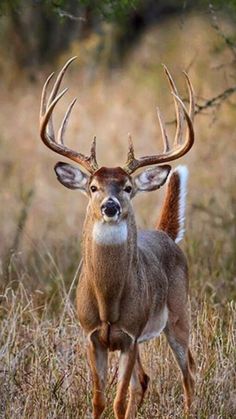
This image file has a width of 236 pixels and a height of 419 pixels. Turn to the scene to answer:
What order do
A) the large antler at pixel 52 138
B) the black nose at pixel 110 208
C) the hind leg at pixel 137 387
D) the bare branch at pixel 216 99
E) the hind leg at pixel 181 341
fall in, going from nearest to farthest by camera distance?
the black nose at pixel 110 208 → the large antler at pixel 52 138 → the hind leg at pixel 137 387 → the hind leg at pixel 181 341 → the bare branch at pixel 216 99

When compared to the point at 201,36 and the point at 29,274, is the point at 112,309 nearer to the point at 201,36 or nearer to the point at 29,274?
the point at 29,274

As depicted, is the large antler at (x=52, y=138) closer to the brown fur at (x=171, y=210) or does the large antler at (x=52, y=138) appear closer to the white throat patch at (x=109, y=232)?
the white throat patch at (x=109, y=232)

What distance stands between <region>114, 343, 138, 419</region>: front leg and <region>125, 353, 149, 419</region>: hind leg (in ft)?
1.36

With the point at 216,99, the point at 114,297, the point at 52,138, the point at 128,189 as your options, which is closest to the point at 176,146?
the point at 128,189

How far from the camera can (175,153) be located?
8.12m

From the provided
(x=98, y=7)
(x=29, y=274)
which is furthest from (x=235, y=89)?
(x=29, y=274)

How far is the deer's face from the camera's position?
749 cm

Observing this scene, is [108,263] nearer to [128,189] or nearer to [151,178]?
[128,189]

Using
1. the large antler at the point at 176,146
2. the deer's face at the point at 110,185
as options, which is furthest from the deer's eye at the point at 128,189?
the large antler at the point at 176,146

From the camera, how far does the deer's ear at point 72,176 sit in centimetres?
795

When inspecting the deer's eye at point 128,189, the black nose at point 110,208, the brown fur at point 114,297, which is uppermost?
the deer's eye at point 128,189

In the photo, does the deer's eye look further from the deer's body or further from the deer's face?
the deer's body

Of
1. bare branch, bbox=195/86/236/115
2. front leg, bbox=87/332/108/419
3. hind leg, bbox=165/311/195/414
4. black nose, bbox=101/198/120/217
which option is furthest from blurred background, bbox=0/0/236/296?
black nose, bbox=101/198/120/217

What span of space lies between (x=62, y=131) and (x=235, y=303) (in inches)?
73.9
